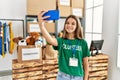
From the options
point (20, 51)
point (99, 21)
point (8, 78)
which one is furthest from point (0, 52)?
point (99, 21)

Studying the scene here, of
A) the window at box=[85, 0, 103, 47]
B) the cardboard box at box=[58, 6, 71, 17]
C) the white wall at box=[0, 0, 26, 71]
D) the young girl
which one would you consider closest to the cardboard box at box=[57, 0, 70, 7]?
the cardboard box at box=[58, 6, 71, 17]

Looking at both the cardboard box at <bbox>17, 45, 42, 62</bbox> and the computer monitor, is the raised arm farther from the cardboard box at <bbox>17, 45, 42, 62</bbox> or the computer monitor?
the computer monitor

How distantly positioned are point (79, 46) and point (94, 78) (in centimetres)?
155

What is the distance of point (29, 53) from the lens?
2.68 meters

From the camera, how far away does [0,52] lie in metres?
3.24

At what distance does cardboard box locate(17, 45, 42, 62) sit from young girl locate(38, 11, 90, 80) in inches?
37.9

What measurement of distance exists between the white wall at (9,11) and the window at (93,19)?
1.50 metres

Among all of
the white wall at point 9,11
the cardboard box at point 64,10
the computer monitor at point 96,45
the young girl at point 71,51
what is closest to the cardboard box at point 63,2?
the cardboard box at point 64,10

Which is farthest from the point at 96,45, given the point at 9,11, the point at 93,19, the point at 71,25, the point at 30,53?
the point at 9,11

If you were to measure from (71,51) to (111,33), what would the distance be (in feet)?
5.41

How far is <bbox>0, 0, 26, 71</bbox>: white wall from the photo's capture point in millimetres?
3408

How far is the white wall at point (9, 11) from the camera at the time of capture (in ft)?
11.2

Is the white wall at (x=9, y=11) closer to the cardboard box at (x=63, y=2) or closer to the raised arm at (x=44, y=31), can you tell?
the cardboard box at (x=63, y=2)

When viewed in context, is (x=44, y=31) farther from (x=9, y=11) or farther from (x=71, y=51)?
(x=9, y=11)
